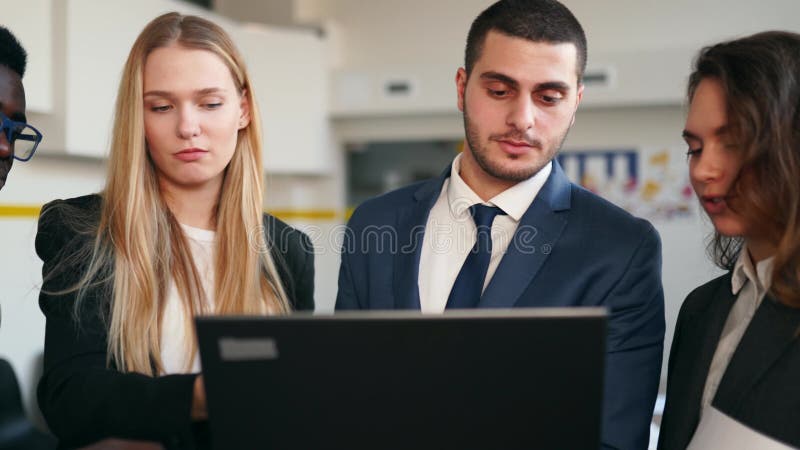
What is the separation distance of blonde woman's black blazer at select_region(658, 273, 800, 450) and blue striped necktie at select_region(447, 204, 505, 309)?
0.39 meters

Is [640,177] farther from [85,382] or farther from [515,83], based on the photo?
[85,382]

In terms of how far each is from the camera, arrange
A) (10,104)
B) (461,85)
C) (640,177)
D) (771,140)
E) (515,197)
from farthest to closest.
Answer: (640,177) → (461,85) → (515,197) → (10,104) → (771,140)

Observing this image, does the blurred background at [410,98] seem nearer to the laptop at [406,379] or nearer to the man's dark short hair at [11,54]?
the man's dark short hair at [11,54]

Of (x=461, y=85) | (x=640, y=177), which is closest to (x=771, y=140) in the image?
(x=461, y=85)

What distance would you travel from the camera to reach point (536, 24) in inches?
60.8

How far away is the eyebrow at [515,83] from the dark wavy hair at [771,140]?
0.29 m

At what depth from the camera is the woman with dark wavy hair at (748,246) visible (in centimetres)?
121

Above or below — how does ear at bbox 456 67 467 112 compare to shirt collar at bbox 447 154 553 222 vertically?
above

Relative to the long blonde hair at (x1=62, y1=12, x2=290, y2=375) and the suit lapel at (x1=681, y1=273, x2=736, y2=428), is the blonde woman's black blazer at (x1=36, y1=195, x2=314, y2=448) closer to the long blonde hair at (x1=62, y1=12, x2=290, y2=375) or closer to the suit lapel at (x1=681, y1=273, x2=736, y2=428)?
the long blonde hair at (x1=62, y1=12, x2=290, y2=375)

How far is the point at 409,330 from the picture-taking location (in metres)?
0.92

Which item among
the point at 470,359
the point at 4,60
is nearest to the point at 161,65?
the point at 4,60

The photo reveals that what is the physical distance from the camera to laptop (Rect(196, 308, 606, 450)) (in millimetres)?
917

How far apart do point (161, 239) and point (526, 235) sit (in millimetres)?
707

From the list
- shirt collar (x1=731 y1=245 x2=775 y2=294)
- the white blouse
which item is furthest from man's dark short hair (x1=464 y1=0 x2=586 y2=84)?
the white blouse
